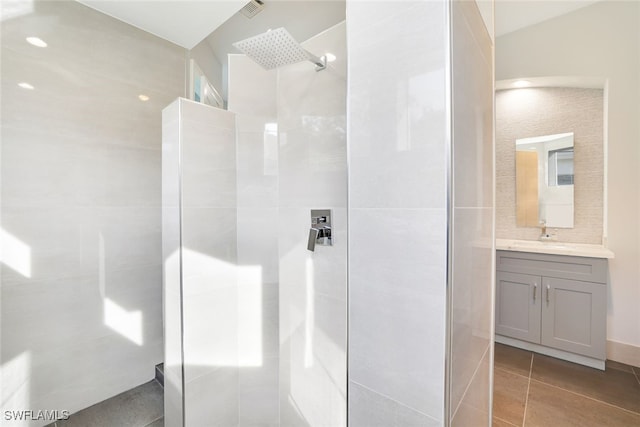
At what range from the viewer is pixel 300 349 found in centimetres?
148

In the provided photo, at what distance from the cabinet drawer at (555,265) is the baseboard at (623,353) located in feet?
2.01

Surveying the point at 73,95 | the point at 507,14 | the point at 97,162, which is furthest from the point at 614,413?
the point at 73,95

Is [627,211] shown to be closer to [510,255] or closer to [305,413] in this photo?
[510,255]

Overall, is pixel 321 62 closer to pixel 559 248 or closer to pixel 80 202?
pixel 80 202

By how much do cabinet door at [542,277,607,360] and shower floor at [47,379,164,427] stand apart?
3.12 m

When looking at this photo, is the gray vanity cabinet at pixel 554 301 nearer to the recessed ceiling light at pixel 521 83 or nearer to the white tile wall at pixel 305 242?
the recessed ceiling light at pixel 521 83

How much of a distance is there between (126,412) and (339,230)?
1.87 meters

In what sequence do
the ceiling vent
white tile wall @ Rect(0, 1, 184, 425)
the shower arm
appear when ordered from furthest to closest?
the ceiling vent, white tile wall @ Rect(0, 1, 184, 425), the shower arm

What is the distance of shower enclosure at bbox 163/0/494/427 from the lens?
0.76m

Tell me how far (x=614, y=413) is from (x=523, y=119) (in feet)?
8.67

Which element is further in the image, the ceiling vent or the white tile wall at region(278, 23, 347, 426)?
the ceiling vent

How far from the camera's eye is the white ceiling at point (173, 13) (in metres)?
1.82

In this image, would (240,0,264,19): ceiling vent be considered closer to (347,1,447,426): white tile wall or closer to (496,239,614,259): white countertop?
(347,1,447,426): white tile wall

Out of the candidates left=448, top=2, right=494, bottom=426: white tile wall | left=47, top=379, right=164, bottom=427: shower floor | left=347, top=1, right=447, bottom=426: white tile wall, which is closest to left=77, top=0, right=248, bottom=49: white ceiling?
left=347, top=1, right=447, bottom=426: white tile wall
